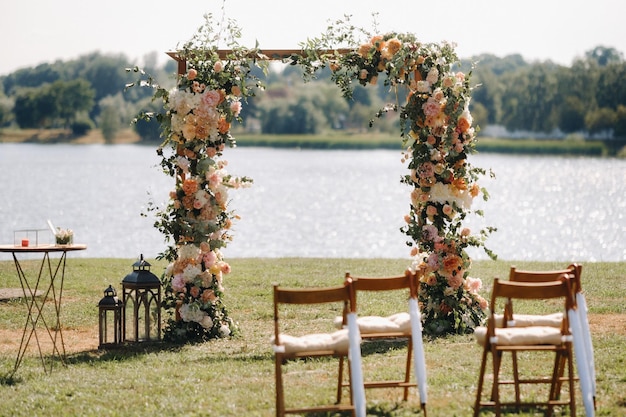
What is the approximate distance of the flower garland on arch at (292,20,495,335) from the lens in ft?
37.3

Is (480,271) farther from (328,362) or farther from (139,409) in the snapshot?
(139,409)

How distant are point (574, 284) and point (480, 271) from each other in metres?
9.94

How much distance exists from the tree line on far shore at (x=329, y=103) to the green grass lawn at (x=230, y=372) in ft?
195

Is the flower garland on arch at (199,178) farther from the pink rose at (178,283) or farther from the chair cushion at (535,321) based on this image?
the chair cushion at (535,321)

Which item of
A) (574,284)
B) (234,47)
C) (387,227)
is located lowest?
(387,227)

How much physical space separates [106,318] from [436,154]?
4.05 metres

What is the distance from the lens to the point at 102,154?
83750 millimetres

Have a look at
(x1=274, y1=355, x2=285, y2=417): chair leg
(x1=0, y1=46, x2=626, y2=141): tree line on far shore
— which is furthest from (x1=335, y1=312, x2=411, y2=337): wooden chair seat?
(x1=0, y1=46, x2=626, y2=141): tree line on far shore

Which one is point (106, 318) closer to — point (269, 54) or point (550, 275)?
point (269, 54)

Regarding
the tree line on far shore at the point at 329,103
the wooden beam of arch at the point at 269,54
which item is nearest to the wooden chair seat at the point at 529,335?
the wooden beam of arch at the point at 269,54

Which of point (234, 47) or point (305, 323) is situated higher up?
point (234, 47)

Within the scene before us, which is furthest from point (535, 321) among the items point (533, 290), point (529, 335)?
point (533, 290)

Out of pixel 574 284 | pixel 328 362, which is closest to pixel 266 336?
pixel 328 362

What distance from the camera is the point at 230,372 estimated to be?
30.9 ft
